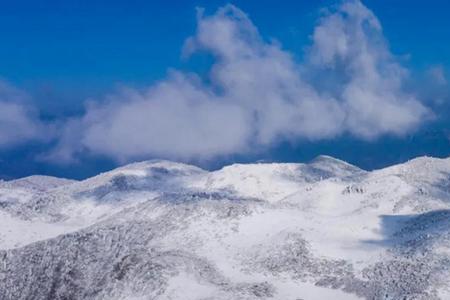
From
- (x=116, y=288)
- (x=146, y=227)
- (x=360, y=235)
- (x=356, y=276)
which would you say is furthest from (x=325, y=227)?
(x=116, y=288)

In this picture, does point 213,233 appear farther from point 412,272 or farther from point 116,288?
point 412,272

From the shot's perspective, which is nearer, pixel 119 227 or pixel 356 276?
pixel 356 276

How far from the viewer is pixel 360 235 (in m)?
137

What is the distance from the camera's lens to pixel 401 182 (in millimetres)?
186250

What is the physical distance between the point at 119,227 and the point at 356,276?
2245 inches

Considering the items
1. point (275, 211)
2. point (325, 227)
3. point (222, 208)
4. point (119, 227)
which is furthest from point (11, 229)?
point (325, 227)

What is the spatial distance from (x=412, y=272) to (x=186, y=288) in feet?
140

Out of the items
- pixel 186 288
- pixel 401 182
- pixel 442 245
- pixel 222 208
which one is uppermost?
pixel 401 182

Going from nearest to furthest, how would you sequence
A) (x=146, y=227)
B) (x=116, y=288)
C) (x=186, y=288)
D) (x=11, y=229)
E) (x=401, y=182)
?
(x=186, y=288)
(x=116, y=288)
(x=146, y=227)
(x=11, y=229)
(x=401, y=182)

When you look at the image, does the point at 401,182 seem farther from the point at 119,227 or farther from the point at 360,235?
the point at 119,227

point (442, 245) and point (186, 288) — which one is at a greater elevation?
point (442, 245)

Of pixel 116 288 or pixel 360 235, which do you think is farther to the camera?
pixel 360 235

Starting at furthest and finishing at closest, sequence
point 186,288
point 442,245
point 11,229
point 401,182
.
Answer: point 401,182, point 11,229, point 442,245, point 186,288

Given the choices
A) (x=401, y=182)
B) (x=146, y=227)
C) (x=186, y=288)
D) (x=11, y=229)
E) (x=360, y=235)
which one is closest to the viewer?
(x=186, y=288)
